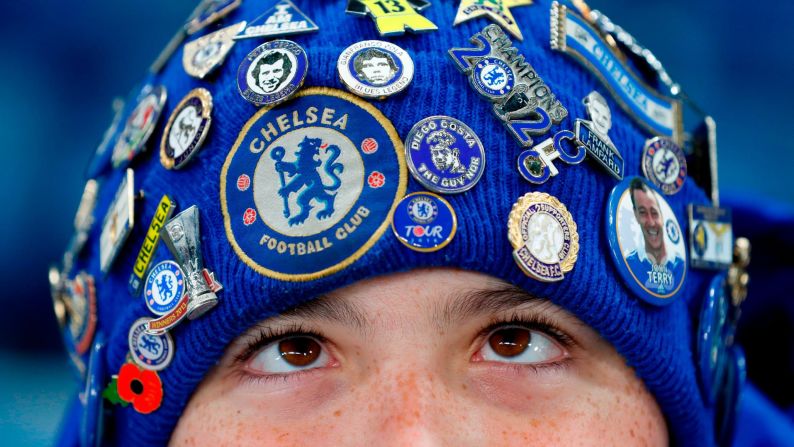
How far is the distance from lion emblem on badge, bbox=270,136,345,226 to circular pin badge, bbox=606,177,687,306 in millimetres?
364

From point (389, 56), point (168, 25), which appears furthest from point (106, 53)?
point (389, 56)

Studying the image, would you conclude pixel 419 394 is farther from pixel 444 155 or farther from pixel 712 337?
pixel 712 337

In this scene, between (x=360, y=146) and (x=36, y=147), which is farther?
(x=36, y=147)

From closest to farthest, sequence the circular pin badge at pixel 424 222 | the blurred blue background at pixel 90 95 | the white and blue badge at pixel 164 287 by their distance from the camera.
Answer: the circular pin badge at pixel 424 222 < the white and blue badge at pixel 164 287 < the blurred blue background at pixel 90 95

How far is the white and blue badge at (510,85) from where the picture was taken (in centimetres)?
125

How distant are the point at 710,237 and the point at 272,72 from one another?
690 mm

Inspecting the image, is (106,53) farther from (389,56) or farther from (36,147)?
(389,56)

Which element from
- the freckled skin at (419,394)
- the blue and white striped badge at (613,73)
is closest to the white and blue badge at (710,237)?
the blue and white striped badge at (613,73)

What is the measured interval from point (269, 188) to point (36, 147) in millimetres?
2057

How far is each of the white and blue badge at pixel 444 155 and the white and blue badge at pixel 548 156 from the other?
0.19ft

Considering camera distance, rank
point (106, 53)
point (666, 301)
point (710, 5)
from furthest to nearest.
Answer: point (106, 53) → point (710, 5) → point (666, 301)

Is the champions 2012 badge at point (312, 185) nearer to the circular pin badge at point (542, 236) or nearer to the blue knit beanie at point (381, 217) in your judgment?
the blue knit beanie at point (381, 217)

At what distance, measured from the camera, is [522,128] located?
1239 millimetres

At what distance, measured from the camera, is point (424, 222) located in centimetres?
116
